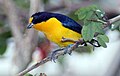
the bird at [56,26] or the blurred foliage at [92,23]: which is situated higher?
the bird at [56,26]

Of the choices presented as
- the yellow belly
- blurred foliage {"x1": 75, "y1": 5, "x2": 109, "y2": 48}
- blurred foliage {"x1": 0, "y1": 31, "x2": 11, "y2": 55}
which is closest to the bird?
the yellow belly

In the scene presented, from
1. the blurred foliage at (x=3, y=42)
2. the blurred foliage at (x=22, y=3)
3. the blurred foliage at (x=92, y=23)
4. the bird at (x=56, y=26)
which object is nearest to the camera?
the blurred foliage at (x=92, y=23)

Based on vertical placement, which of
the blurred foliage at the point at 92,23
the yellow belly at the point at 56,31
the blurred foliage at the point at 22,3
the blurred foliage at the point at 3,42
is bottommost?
the blurred foliage at the point at 92,23

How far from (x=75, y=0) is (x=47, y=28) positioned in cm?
87

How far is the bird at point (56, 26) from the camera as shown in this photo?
5.23ft

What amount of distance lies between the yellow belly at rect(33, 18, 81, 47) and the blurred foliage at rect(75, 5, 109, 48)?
29cm

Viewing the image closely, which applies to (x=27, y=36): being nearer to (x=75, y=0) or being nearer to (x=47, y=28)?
(x=47, y=28)

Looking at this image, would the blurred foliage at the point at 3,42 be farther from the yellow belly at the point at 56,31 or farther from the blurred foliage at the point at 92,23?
the blurred foliage at the point at 92,23

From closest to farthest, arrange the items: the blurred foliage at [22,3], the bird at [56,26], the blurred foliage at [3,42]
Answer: the bird at [56,26], the blurred foliage at [3,42], the blurred foliage at [22,3]

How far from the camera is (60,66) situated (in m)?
2.28

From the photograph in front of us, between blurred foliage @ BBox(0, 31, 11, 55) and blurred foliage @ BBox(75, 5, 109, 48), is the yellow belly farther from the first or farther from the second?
blurred foliage @ BBox(0, 31, 11, 55)

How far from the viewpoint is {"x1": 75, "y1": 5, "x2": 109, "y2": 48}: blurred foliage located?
1255 millimetres

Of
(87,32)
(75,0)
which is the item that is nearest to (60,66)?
(75,0)

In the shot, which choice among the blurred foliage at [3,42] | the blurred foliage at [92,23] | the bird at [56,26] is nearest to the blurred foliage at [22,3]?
the blurred foliage at [3,42]
